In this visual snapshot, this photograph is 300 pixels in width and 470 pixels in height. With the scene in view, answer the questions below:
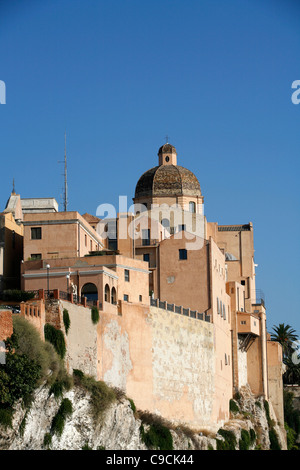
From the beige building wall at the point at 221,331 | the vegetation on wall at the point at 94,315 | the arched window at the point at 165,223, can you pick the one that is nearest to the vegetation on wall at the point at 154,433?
the vegetation on wall at the point at 94,315

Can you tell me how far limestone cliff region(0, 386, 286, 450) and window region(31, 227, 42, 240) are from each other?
42.2 ft

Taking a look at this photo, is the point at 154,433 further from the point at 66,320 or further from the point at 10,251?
the point at 10,251

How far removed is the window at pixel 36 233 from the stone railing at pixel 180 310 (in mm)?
7835

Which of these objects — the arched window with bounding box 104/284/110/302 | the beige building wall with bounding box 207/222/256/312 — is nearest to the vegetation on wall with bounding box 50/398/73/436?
the arched window with bounding box 104/284/110/302

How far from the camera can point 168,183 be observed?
292ft

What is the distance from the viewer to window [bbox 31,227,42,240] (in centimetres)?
6906

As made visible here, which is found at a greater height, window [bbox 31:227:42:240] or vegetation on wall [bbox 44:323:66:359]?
window [bbox 31:227:42:240]

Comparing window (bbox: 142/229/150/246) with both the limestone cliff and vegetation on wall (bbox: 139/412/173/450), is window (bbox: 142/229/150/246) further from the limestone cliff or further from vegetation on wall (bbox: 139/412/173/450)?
vegetation on wall (bbox: 139/412/173/450)

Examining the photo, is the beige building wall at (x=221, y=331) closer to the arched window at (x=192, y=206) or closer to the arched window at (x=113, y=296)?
the arched window at (x=113, y=296)

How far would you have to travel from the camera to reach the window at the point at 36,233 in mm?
69062

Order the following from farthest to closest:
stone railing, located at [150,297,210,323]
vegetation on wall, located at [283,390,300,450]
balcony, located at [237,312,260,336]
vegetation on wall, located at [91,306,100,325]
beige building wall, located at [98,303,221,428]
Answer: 1. vegetation on wall, located at [283,390,300,450]
2. balcony, located at [237,312,260,336]
3. stone railing, located at [150,297,210,323]
4. beige building wall, located at [98,303,221,428]
5. vegetation on wall, located at [91,306,100,325]

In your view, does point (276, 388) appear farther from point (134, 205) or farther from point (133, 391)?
point (133, 391)

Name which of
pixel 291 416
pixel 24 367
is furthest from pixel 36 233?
pixel 291 416
